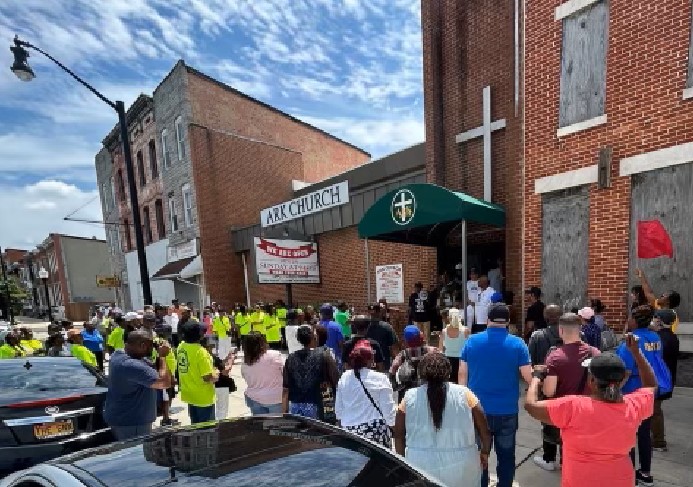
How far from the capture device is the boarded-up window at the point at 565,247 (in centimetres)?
645

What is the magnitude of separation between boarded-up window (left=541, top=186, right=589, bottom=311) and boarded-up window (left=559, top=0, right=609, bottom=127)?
1.41 metres

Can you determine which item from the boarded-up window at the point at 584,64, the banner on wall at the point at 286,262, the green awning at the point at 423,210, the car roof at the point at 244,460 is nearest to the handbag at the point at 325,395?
the car roof at the point at 244,460

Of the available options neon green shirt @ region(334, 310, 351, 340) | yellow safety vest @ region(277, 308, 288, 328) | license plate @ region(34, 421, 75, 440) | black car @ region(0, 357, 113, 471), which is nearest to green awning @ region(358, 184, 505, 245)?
neon green shirt @ region(334, 310, 351, 340)

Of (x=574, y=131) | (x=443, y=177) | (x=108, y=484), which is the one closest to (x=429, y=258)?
(x=443, y=177)

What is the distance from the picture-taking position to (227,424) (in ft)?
7.76

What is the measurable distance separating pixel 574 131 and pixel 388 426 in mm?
6116

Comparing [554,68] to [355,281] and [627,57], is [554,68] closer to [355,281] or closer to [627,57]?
[627,57]

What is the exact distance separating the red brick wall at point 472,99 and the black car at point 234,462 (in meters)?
6.41

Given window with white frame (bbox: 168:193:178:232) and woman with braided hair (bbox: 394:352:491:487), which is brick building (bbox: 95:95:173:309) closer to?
window with white frame (bbox: 168:193:178:232)

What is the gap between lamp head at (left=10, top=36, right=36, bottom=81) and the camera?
7748mm

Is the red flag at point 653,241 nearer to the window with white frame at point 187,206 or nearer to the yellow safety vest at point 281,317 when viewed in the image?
the yellow safety vest at point 281,317

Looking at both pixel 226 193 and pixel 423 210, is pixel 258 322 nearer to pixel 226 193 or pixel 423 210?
pixel 423 210

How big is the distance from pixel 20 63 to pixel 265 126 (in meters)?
11.5

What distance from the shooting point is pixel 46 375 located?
13.8 ft
